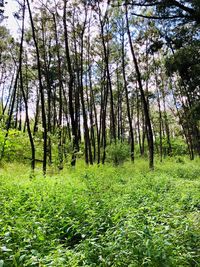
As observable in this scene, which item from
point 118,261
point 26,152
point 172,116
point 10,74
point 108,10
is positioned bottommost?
point 118,261

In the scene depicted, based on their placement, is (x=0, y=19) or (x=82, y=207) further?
(x=0, y=19)

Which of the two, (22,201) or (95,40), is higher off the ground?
(95,40)

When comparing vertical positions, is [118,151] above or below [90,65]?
below

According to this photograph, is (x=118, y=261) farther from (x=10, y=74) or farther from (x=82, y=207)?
(x=10, y=74)

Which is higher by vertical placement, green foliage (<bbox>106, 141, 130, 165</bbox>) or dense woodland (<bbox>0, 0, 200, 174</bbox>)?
dense woodland (<bbox>0, 0, 200, 174</bbox>)

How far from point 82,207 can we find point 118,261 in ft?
6.53

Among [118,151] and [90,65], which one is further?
[90,65]

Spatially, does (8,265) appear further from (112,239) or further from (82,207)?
(82,207)

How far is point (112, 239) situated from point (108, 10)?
1851 centimetres

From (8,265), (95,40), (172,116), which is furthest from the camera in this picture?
(172,116)

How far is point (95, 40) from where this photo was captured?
20672mm

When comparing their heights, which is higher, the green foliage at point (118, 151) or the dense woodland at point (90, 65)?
the dense woodland at point (90, 65)

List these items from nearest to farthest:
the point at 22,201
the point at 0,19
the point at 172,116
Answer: the point at 22,201
the point at 0,19
the point at 172,116

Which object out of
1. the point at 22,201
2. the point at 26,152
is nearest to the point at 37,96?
the point at 26,152
